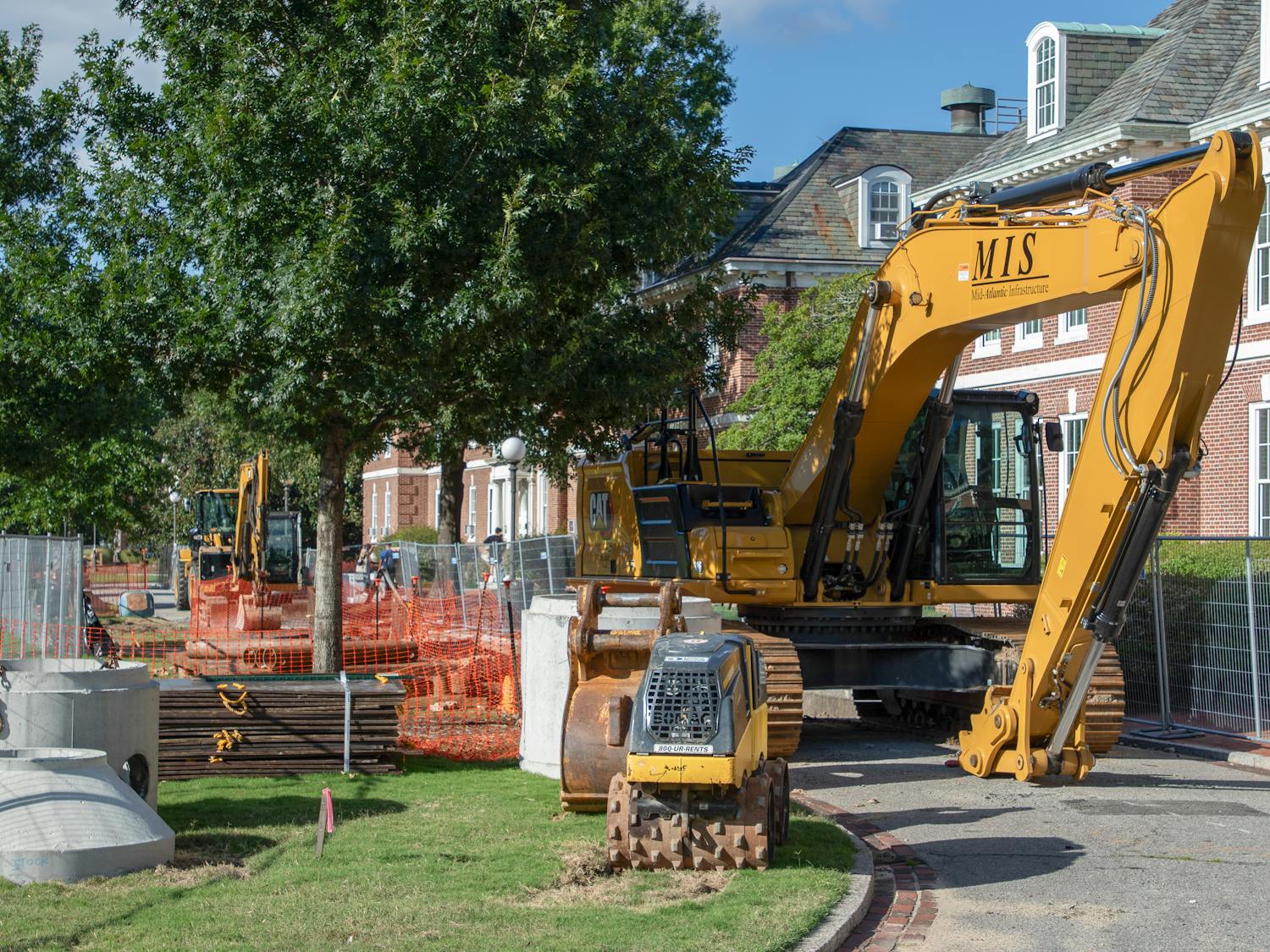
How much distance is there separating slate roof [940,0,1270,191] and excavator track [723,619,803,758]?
14479 millimetres

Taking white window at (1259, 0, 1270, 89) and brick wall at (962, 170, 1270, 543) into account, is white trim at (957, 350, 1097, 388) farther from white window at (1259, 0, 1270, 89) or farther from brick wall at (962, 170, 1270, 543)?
white window at (1259, 0, 1270, 89)

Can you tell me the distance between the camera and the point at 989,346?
28500 millimetres

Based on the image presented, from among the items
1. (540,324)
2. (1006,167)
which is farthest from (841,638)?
(1006,167)

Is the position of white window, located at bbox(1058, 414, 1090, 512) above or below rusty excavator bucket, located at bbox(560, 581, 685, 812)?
above

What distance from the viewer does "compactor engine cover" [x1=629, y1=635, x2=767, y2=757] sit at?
8266 mm

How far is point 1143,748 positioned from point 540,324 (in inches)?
293

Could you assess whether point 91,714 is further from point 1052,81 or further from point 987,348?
point 1052,81

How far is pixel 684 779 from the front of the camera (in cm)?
818

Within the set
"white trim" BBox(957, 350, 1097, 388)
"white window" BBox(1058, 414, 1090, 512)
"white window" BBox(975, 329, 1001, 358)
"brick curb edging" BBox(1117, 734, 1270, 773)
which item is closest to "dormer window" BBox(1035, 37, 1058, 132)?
"white window" BBox(975, 329, 1001, 358)

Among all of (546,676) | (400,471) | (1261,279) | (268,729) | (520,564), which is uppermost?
(1261,279)

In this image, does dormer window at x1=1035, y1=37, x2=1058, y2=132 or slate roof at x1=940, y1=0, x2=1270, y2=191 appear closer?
slate roof at x1=940, y1=0, x2=1270, y2=191

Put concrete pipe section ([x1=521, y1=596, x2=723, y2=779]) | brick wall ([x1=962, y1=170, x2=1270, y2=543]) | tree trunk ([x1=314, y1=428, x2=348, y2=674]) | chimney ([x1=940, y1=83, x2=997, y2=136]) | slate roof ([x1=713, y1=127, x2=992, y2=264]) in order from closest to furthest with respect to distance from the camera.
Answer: concrete pipe section ([x1=521, y1=596, x2=723, y2=779])
tree trunk ([x1=314, y1=428, x2=348, y2=674])
brick wall ([x1=962, y1=170, x2=1270, y2=543])
slate roof ([x1=713, y1=127, x2=992, y2=264])
chimney ([x1=940, y1=83, x2=997, y2=136])

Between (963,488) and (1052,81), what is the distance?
15453 mm

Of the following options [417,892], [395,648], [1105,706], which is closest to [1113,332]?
[1105,706]
